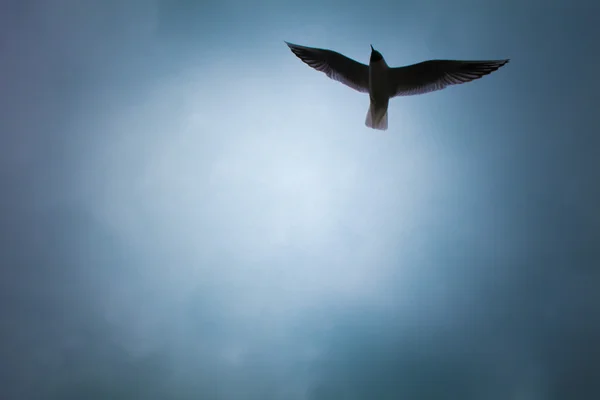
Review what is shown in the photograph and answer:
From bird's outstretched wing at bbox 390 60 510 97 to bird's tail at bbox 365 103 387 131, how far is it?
0.92ft

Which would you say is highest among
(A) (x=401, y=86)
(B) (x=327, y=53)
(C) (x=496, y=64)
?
(B) (x=327, y=53)

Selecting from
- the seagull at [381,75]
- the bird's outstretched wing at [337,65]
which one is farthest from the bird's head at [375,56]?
the bird's outstretched wing at [337,65]

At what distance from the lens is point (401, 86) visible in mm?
5863

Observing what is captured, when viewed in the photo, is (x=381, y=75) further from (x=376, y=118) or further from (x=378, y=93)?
(x=376, y=118)

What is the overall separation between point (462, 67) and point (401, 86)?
31.7 inches

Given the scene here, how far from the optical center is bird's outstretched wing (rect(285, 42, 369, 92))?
582 centimetres

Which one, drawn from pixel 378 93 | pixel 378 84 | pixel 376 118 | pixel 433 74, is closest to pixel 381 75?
pixel 378 84

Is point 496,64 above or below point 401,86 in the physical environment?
below

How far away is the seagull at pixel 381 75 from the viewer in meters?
5.65

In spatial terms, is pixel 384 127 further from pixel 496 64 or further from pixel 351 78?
pixel 496 64

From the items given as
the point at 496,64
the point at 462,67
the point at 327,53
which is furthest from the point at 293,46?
the point at 496,64

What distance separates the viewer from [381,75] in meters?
5.73

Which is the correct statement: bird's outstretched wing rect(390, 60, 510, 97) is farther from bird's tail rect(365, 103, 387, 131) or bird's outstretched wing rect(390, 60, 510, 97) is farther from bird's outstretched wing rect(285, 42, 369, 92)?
bird's outstretched wing rect(285, 42, 369, 92)

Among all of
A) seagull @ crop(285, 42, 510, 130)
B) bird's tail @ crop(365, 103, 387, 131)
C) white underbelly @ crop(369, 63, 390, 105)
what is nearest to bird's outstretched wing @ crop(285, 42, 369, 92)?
seagull @ crop(285, 42, 510, 130)
